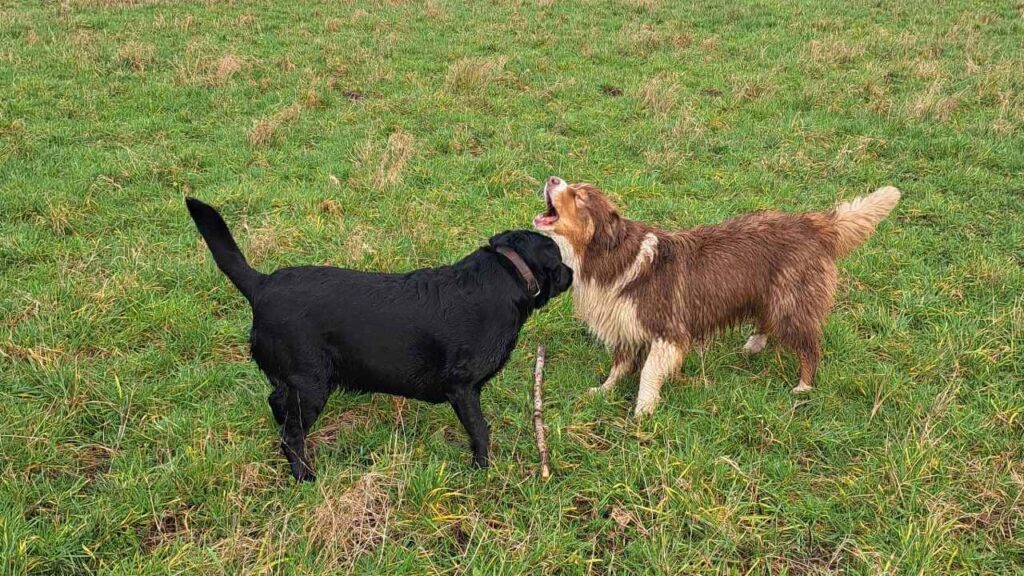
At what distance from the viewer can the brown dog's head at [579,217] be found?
11.9 ft

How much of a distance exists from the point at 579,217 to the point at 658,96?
569 centimetres

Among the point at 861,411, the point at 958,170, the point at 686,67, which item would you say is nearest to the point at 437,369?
the point at 861,411

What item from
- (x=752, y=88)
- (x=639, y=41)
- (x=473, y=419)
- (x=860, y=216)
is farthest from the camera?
(x=639, y=41)

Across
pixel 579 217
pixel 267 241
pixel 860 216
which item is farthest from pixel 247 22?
pixel 860 216

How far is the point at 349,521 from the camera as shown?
8.81ft

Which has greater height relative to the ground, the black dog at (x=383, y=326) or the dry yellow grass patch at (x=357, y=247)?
the black dog at (x=383, y=326)

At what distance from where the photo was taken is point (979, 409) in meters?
3.61

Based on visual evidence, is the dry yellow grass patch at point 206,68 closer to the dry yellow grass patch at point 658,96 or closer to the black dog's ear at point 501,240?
the dry yellow grass patch at point 658,96

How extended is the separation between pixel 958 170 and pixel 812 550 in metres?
5.63

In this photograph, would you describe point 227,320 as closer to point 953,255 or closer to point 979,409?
point 979,409

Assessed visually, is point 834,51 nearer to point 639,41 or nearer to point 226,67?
point 639,41

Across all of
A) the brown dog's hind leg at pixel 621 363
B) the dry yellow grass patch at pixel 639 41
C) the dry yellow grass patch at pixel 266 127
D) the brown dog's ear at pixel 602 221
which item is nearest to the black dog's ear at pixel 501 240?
the brown dog's ear at pixel 602 221

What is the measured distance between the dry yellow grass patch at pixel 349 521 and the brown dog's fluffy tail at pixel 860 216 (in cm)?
307

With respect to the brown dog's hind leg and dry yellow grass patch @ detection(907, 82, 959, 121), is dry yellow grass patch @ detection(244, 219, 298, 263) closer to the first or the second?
the brown dog's hind leg
